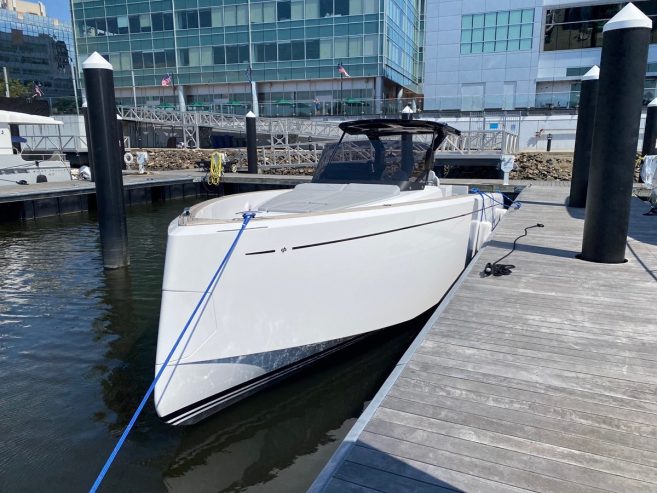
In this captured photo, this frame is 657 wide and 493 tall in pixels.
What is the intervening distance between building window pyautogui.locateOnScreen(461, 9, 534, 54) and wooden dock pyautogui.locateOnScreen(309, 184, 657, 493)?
109ft

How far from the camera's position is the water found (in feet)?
12.2

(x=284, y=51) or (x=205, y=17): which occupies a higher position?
(x=205, y=17)

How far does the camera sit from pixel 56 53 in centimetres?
10412

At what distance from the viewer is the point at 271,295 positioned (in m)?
3.98

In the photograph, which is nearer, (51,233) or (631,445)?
(631,445)

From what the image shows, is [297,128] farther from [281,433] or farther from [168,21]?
[281,433]

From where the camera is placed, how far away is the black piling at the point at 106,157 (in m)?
8.49

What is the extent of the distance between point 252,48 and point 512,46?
21.5 meters

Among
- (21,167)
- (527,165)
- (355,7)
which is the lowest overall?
(527,165)

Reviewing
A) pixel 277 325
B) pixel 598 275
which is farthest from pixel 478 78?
pixel 277 325

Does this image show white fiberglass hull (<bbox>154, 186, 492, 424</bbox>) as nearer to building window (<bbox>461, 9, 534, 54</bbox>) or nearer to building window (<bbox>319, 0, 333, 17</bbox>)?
building window (<bbox>461, 9, 534, 54</bbox>)

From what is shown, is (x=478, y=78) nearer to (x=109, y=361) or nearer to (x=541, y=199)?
(x=541, y=199)

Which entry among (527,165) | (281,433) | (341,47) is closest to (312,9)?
(341,47)

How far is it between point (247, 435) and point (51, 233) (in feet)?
35.2
